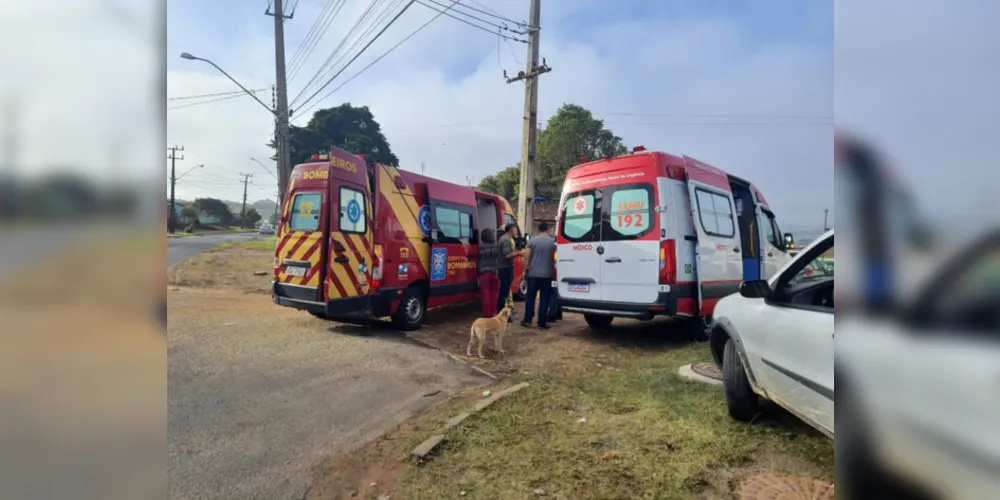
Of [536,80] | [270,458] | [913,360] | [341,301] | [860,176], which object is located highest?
[536,80]

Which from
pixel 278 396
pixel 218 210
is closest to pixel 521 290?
pixel 278 396

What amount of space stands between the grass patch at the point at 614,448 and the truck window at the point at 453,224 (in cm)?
429

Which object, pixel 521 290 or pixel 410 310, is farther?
pixel 521 290

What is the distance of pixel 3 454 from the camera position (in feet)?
2.39

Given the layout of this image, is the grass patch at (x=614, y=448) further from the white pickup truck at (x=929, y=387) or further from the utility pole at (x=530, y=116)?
the utility pole at (x=530, y=116)

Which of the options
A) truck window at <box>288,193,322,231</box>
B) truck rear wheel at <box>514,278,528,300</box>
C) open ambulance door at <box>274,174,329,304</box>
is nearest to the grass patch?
open ambulance door at <box>274,174,329,304</box>

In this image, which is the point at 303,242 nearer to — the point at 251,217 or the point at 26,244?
the point at 26,244

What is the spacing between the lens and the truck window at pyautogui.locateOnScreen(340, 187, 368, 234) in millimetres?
6848

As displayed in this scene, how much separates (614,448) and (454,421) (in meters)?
1.16

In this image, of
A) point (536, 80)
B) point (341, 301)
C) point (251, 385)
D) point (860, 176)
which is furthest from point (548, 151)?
point (860, 176)

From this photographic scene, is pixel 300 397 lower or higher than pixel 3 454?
lower

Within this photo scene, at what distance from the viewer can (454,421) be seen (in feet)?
12.3

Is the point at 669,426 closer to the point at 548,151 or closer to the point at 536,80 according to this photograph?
the point at 536,80

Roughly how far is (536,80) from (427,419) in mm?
9054
